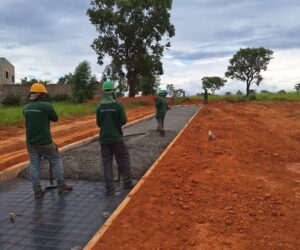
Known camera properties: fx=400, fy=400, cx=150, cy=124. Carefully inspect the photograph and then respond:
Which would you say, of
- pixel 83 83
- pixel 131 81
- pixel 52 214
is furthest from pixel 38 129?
pixel 131 81

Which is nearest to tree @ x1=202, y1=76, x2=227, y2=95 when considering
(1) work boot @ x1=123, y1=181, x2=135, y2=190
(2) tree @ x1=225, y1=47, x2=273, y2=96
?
(2) tree @ x1=225, y1=47, x2=273, y2=96

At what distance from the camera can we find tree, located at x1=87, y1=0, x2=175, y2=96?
117ft

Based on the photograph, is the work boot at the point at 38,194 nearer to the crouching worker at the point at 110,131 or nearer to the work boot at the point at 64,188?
the work boot at the point at 64,188

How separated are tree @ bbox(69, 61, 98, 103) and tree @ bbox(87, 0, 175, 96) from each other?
1.80m

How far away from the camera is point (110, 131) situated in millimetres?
6910

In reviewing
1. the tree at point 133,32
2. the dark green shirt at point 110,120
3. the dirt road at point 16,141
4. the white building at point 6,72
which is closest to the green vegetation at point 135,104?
the tree at point 133,32

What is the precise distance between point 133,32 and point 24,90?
1267 cm

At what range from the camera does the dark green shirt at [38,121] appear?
21.7ft

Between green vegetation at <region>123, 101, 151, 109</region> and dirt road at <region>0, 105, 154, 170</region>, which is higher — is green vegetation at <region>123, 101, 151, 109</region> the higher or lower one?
the higher one

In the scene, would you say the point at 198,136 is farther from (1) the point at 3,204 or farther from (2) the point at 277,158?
(1) the point at 3,204

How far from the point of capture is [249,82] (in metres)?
55.0

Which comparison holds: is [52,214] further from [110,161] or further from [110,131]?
[110,131]

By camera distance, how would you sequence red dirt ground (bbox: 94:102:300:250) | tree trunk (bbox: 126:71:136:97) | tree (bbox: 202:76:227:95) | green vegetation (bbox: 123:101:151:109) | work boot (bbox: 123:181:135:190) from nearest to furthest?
red dirt ground (bbox: 94:102:300:250) < work boot (bbox: 123:181:135:190) < green vegetation (bbox: 123:101:151:109) < tree trunk (bbox: 126:71:136:97) < tree (bbox: 202:76:227:95)

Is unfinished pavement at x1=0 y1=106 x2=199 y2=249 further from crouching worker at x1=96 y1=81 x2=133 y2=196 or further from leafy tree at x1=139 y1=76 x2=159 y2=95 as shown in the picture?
leafy tree at x1=139 y1=76 x2=159 y2=95
